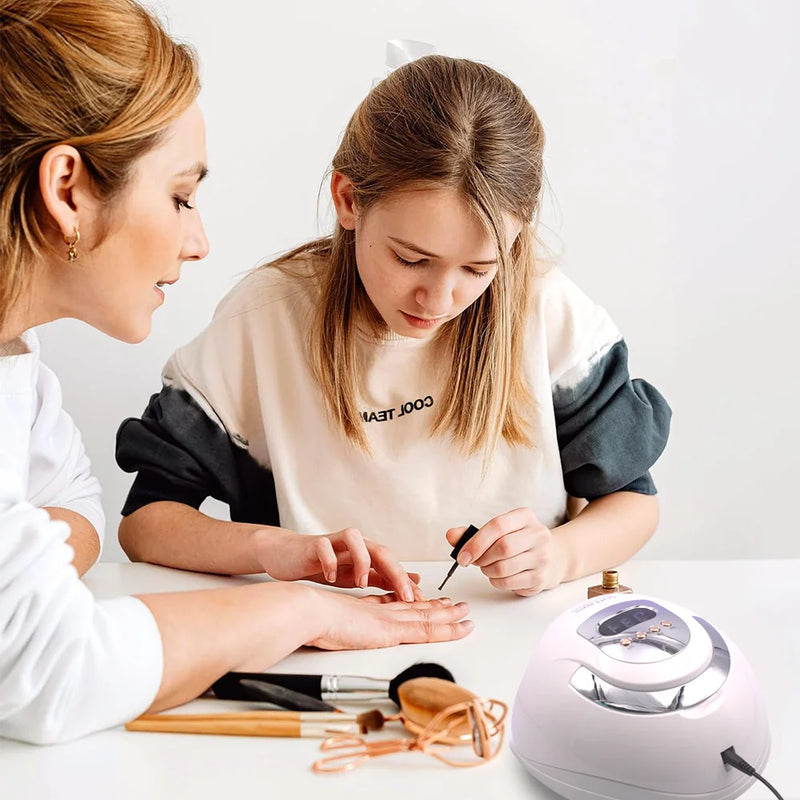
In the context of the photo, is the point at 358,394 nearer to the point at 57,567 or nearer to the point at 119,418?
the point at 57,567

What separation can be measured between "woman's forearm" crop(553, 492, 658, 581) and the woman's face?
461 mm

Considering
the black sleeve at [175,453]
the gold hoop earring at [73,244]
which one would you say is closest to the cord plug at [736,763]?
the gold hoop earring at [73,244]

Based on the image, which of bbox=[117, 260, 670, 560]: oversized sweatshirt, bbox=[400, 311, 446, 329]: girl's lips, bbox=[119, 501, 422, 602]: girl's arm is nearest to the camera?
bbox=[119, 501, 422, 602]: girl's arm

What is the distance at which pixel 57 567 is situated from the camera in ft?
2.56

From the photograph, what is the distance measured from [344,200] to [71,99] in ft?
1.18

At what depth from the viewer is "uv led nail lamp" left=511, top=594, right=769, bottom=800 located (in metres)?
0.68

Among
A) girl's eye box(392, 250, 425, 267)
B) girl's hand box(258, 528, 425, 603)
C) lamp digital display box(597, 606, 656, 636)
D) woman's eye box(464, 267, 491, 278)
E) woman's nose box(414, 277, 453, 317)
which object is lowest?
girl's hand box(258, 528, 425, 603)

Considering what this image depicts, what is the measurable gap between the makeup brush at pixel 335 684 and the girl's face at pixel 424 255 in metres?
0.39

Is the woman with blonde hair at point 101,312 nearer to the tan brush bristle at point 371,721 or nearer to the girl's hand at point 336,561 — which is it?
the girl's hand at point 336,561

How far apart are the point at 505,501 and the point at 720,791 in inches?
23.9

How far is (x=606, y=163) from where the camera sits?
177 cm

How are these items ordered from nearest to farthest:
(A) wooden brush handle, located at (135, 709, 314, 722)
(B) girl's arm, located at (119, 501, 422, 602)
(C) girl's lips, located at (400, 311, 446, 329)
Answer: (A) wooden brush handle, located at (135, 709, 314, 722), (B) girl's arm, located at (119, 501, 422, 602), (C) girl's lips, located at (400, 311, 446, 329)

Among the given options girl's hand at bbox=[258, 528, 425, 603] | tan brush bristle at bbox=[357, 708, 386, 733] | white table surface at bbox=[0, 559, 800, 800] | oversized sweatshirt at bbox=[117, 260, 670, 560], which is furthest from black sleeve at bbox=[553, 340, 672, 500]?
tan brush bristle at bbox=[357, 708, 386, 733]

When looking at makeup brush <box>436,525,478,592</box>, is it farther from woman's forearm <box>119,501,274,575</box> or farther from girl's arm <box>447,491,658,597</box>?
woman's forearm <box>119,501,274,575</box>
